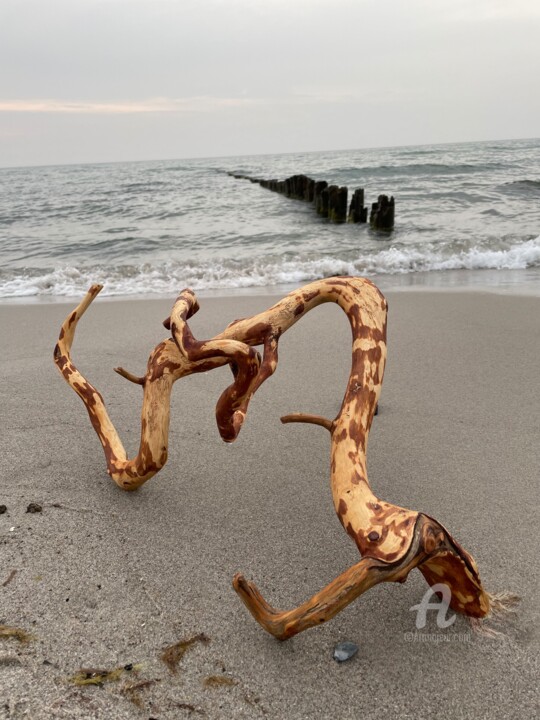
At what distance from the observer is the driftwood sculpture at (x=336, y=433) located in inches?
52.7

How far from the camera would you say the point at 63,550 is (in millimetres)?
1915

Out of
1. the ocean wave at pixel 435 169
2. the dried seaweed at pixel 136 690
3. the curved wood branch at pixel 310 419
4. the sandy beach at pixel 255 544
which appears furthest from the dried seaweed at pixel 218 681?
the ocean wave at pixel 435 169

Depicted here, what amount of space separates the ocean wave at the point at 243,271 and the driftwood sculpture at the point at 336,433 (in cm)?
493

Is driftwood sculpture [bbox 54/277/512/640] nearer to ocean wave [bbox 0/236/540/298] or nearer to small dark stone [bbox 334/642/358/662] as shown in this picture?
small dark stone [bbox 334/642/358/662]

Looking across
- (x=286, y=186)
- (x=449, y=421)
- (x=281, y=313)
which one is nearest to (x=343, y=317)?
(x=449, y=421)

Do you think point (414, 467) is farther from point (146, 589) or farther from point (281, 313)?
point (146, 589)

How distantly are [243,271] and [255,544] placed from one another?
5922mm

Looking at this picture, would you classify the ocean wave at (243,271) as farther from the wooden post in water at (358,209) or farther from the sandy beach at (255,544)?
the wooden post in water at (358,209)

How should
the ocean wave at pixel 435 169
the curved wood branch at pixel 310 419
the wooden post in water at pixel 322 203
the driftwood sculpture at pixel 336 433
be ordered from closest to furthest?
the driftwood sculpture at pixel 336 433, the curved wood branch at pixel 310 419, the wooden post in water at pixel 322 203, the ocean wave at pixel 435 169

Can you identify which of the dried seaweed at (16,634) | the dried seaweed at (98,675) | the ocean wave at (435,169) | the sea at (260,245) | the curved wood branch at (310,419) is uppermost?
the ocean wave at (435,169)

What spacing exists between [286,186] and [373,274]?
44.9 ft

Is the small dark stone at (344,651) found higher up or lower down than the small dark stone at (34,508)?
lower down

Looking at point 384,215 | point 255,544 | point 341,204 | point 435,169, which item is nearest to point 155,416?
point 255,544

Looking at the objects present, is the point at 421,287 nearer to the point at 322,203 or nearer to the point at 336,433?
the point at 336,433
